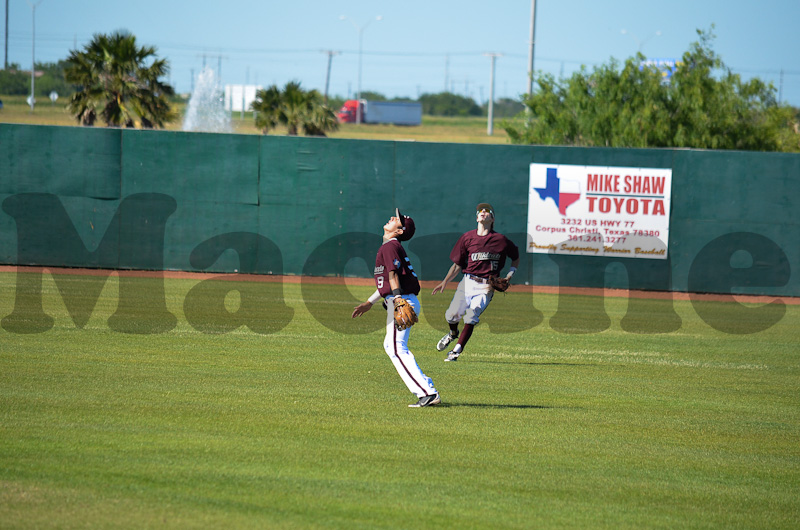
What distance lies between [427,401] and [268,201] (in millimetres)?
14111

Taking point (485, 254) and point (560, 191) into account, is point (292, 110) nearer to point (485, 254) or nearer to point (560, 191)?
point (560, 191)

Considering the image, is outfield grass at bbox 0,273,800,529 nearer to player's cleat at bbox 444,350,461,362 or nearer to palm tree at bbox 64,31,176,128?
player's cleat at bbox 444,350,461,362

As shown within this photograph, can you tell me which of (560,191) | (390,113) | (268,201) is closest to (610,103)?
(560,191)

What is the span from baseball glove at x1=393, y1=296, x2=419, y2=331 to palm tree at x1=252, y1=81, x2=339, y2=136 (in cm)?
3121

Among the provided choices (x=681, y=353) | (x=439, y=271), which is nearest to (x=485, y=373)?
A: (x=681, y=353)

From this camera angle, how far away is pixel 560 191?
2170 cm

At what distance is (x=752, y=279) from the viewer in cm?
2131

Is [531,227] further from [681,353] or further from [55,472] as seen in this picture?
[55,472]

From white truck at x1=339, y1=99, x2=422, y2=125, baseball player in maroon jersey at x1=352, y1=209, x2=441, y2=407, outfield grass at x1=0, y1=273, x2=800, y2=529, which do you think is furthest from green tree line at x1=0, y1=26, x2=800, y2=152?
white truck at x1=339, y1=99, x2=422, y2=125

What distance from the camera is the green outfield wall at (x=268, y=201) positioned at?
21.8 m

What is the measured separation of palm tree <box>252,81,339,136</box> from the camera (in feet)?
128

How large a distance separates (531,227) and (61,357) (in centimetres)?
1363

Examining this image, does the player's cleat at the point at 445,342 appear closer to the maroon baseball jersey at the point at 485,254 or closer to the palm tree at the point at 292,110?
the maroon baseball jersey at the point at 485,254

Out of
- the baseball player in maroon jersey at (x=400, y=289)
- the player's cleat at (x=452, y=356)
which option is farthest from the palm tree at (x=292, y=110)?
the baseball player in maroon jersey at (x=400, y=289)
